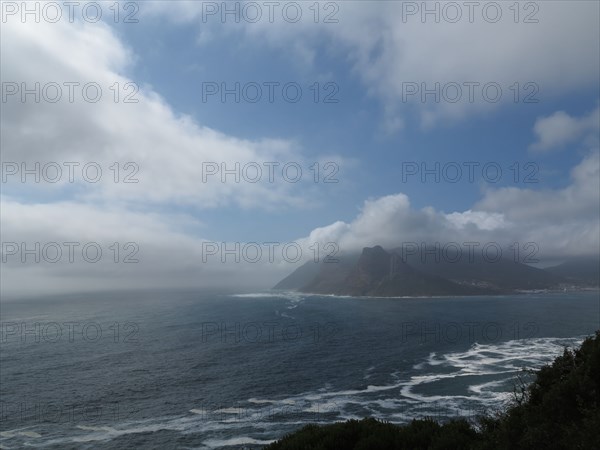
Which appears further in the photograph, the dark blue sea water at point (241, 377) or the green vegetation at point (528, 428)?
the dark blue sea water at point (241, 377)

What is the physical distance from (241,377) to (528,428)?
58.2m

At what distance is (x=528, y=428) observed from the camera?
1318 cm

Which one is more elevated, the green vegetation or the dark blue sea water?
the green vegetation

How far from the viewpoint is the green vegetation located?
1276 centimetres

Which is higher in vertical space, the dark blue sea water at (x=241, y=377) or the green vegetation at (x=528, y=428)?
the green vegetation at (x=528, y=428)

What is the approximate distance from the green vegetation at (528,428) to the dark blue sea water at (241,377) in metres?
25.4

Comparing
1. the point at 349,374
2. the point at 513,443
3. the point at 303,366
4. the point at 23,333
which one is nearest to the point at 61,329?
the point at 23,333

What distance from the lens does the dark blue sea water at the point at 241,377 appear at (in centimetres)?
4495

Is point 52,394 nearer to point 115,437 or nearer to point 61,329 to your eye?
point 115,437

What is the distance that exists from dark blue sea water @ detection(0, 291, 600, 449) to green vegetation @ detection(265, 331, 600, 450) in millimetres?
25380

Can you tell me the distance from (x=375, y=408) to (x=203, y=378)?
32092 mm

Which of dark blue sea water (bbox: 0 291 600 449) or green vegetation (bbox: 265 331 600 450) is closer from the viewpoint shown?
green vegetation (bbox: 265 331 600 450)

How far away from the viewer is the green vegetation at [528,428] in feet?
41.9

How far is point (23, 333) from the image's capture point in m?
116
